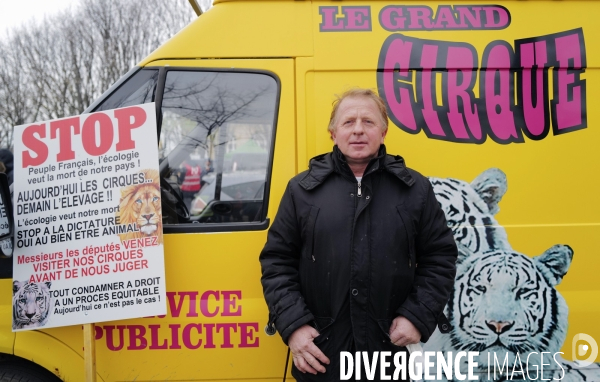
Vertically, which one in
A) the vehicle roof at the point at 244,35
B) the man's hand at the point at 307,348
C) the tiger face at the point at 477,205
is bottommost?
the man's hand at the point at 307,348

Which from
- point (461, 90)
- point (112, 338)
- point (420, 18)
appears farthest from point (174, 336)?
point (420, 18)

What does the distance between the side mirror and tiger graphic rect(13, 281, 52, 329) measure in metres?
0.18

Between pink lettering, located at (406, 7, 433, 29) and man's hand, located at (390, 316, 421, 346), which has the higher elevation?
pink lettering, located at (406, 7, 433, 29)

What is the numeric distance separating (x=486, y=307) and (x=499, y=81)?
1.12 meters

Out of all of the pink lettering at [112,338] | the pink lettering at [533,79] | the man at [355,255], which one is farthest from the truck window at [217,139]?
the pink lettering at [533,79]

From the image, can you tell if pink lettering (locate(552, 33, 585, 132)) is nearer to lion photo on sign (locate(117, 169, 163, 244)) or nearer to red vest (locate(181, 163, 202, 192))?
red vest (locate(181, 163, 202, 192))

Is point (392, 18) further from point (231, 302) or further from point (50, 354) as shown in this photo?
point (50, 354)

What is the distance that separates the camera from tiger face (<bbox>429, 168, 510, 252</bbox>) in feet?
7.34

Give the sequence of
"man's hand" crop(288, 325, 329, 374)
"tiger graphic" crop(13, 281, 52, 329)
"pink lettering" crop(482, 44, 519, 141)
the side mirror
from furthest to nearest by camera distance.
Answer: "pink lettering" crop(482, 44, 519, 141)
"tiger graphic" crop(13, 281, 52, 329)
the side mirror
"man's hand" crop(288, 325, 329, 374)

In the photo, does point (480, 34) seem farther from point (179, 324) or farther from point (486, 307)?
point (179, 324)

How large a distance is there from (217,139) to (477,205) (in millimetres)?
1331

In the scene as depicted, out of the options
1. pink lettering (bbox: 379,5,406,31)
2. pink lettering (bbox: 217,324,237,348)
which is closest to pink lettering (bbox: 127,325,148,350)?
pink lettering (bbox: 217,324,237,348)

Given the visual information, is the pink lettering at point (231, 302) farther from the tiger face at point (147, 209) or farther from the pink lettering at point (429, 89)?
the pink lettering at point (429, 89)

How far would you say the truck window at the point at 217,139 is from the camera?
7.50 feet
